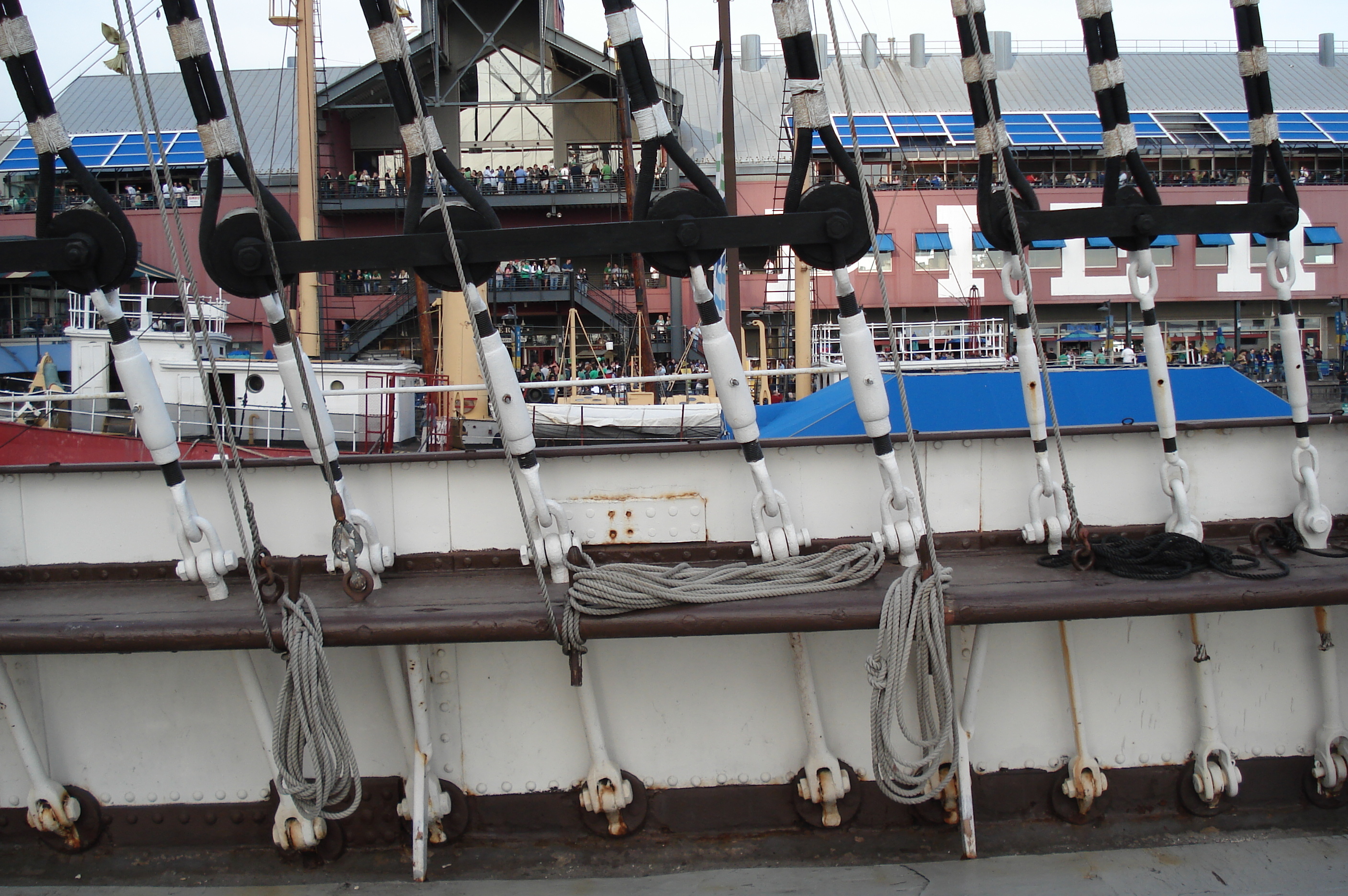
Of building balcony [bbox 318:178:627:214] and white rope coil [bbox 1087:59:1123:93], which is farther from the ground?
building balcony [bbox 318:178:627:214]

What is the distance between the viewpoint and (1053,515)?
3627mm

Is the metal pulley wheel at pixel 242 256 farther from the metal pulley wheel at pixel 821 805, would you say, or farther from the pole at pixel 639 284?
the pole at pixel 639 284

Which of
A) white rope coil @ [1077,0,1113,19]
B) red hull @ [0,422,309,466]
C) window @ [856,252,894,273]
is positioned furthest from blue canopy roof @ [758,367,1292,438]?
window @ [856,252,894,273]

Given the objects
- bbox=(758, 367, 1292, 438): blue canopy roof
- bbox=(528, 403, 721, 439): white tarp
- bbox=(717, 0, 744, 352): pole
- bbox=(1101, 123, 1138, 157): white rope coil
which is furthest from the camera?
bbox=(717, 0, 744, 352): pole

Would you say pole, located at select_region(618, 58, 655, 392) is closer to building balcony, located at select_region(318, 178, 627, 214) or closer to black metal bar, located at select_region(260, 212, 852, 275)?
building balcony, located at select_region(318, 178, 627, 214)

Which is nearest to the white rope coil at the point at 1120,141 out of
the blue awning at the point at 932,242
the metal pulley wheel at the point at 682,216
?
the metal pulley wheel at the point at 682,216

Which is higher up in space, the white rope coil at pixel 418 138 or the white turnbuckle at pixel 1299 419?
the white rope coil at pixel 418 138

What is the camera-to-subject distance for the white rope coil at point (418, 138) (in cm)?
324

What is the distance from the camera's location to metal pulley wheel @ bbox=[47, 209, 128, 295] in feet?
10.2

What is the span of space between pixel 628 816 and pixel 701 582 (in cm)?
110

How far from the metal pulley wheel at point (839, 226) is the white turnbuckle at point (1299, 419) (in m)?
1.76

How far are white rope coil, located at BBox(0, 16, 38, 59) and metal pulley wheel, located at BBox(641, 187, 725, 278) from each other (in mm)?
2301

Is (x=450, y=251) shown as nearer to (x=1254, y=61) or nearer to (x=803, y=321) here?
(x=1254, y=61)

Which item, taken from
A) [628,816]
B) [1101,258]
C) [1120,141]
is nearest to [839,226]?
[1120,141]
